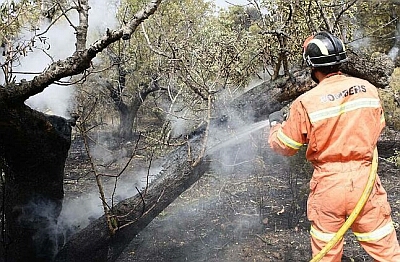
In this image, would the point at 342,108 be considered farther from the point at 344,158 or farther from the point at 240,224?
the point at 240,224

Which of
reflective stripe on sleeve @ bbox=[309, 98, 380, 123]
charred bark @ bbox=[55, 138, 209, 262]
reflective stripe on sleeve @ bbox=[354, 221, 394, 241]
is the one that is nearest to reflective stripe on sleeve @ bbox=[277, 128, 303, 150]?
reflective stripe on sleeve @ bbox=[309, 98, 380, 123]

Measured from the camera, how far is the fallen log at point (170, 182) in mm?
3727

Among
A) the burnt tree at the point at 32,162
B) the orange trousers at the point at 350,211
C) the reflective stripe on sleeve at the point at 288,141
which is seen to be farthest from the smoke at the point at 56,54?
the orange trousers at the point at 350,211

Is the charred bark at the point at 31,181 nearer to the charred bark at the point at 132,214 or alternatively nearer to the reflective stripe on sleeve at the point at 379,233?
the charred bark at the point at 132,214

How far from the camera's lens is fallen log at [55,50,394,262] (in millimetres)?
3727


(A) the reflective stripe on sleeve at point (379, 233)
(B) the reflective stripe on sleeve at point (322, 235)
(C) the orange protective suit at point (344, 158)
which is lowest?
(A) the reflective stripe on sleeve at point (379, 233)

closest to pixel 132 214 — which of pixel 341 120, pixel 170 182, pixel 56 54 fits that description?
pixel 170 182

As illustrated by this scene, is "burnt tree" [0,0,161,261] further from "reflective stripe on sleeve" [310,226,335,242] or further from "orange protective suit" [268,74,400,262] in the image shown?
"reflective stripe on sleeve" [310,226,335,242]

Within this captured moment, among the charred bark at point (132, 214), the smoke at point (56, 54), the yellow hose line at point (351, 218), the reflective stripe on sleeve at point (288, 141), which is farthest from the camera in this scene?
the smoke at point (56, 54)

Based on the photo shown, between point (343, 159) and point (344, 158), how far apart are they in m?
0.01

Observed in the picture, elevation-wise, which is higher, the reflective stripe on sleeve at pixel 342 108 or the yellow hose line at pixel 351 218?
the reflective stripe on sleeve at pixel 342 108

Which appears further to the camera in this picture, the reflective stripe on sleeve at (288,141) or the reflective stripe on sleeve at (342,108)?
the reflective stripe on sleeve at (288,141)

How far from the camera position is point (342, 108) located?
103 inches

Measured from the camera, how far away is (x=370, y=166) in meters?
2.65
